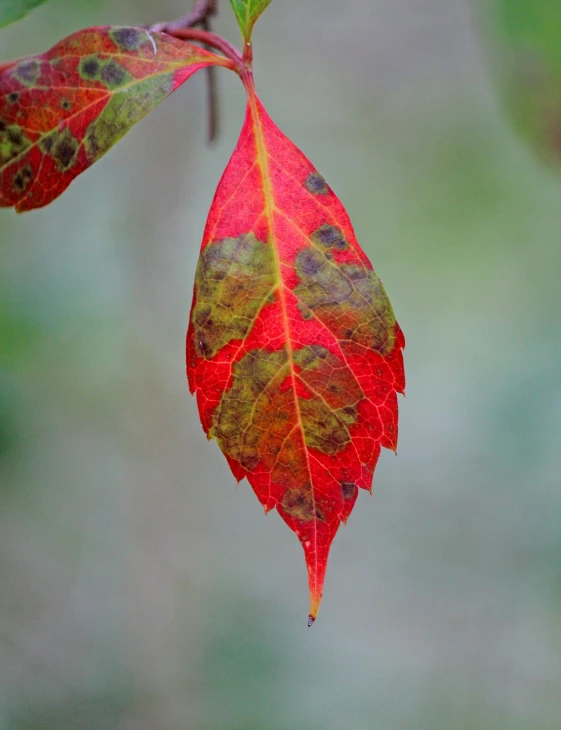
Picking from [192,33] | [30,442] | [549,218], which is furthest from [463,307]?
[192,33]

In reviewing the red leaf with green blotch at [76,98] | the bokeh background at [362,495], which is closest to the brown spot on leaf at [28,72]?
the red leaf with green blotch at [76,98]

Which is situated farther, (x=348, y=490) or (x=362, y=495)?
(x=362, y=495)

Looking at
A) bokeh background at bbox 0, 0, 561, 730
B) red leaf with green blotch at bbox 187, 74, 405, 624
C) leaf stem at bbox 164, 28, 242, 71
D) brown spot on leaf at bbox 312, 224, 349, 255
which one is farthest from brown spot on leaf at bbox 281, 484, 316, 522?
bokeh background at bbox 0, 0, 561, 730

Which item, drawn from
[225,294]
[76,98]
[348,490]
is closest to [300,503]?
[348,490]

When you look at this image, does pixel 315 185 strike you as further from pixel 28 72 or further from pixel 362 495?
pixel 362 495

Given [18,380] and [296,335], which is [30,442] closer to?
[18,380]

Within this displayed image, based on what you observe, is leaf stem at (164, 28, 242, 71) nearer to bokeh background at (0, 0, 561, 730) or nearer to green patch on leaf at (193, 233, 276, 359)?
green patch on leaf at (193, 233, 276, 359)

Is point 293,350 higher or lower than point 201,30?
lower
